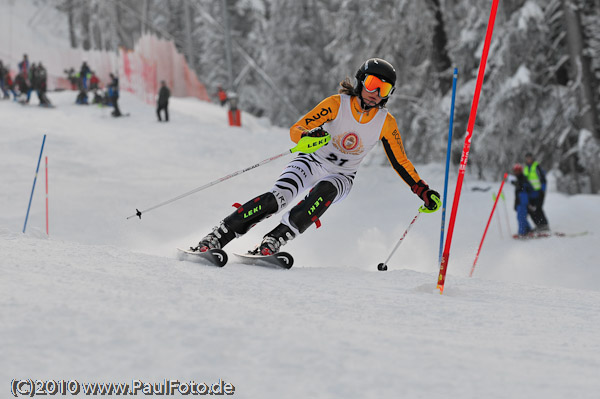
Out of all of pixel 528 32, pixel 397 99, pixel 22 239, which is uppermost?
pixel 528 32

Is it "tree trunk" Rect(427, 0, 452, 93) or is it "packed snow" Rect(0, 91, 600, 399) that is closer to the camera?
"packed snow" Rect(0, 91, 600, 399)

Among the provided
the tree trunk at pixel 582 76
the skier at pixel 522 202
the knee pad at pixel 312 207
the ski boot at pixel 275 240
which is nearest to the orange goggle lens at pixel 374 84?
the knee pad at pixel 312 207

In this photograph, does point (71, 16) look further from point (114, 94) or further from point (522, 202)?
point (522, 202)

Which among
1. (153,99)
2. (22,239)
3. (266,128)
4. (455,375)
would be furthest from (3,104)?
(455,375)

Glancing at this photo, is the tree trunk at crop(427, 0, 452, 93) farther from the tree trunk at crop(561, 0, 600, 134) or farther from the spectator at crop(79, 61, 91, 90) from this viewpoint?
the spectator at crop(79, 61, 91, 90)

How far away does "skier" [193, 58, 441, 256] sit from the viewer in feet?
16.2

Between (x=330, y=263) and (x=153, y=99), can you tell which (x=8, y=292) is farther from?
(x=153, y=99)

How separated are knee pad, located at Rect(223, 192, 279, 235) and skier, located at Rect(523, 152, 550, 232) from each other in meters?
7.50

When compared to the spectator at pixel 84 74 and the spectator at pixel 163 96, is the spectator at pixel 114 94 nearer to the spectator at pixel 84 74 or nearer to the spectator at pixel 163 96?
the spectator at pixel 163 96

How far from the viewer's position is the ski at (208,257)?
14.5 feet

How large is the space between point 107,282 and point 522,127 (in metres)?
12.3

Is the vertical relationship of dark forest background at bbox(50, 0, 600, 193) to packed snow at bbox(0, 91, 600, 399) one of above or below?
above

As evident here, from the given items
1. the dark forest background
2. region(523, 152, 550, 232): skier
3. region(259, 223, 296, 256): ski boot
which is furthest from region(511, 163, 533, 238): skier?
region(259, 223, 296, 256): ski boot

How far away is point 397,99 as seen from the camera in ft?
54.1
